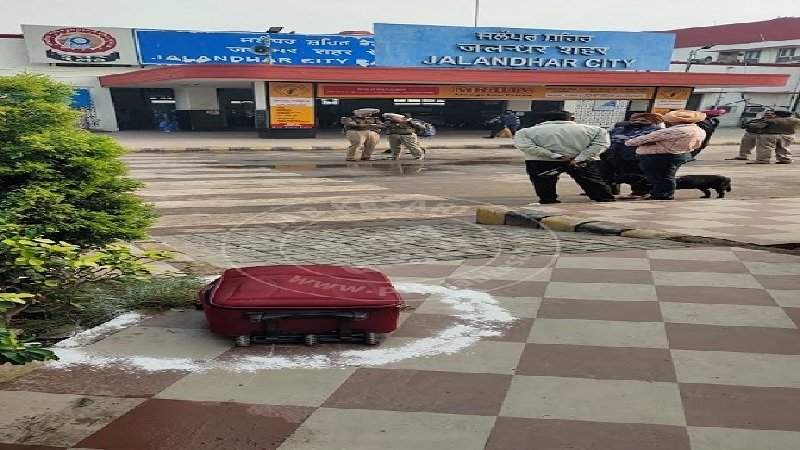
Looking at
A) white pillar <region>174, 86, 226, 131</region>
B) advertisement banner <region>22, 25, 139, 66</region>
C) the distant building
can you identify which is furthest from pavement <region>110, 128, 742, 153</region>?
the distant building

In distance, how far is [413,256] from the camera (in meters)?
5.74

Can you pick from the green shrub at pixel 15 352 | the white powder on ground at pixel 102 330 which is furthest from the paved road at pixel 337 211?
the green shrub at pixel 15 352

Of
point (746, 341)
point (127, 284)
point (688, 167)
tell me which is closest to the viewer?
point (746, 341)

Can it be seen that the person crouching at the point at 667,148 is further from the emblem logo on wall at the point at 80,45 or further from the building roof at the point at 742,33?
the building roof at the point at 742,33

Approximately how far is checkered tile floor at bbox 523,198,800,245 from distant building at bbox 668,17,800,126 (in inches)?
1270

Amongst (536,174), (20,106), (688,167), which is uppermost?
(20,106)

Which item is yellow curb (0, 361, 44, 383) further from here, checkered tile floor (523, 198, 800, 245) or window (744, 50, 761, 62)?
window (744, 50, 761, 62)

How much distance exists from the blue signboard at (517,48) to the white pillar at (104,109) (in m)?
14.3

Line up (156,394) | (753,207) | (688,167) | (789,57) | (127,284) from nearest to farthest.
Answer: (156,394) → (127,284) → (753,207) → (688,167) → (789,57)

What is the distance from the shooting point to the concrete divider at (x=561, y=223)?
595cm

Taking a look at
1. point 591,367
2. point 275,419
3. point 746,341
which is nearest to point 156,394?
point 275,419

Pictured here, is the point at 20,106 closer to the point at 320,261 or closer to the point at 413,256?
the point at 320,261

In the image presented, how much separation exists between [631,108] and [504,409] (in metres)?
31.5

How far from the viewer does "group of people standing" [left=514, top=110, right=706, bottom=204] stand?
831 cm
